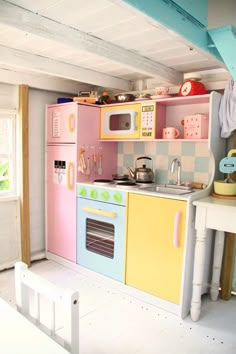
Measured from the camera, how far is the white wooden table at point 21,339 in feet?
3.29

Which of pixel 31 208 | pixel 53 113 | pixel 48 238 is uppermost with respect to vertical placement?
pixel 53 113

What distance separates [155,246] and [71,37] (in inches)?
68.7

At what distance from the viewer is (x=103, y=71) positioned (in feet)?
9.73

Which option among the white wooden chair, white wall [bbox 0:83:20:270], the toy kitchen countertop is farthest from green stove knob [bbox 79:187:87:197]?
the white wooden chair

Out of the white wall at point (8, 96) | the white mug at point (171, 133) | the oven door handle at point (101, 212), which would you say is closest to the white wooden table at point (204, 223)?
the white mug at point (171, 133)

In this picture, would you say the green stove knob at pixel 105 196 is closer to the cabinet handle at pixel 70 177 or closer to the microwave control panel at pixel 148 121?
the cabinet handle at pixel 70 177

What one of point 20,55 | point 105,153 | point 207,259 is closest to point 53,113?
point 105,153

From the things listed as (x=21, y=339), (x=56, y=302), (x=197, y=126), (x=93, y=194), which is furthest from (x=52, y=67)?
(x=21, y=339)

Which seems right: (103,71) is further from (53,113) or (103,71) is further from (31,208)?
(31,208)

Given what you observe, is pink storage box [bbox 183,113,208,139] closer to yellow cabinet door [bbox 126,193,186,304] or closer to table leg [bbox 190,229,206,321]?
yellow cabinet door [bbox 126,193,186,304]

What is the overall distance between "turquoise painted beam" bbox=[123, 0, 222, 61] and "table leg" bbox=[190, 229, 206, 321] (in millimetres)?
1351

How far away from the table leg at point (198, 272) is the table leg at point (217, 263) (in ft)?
1.23

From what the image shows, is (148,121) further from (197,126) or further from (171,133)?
(197,126)

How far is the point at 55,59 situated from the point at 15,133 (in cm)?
102
